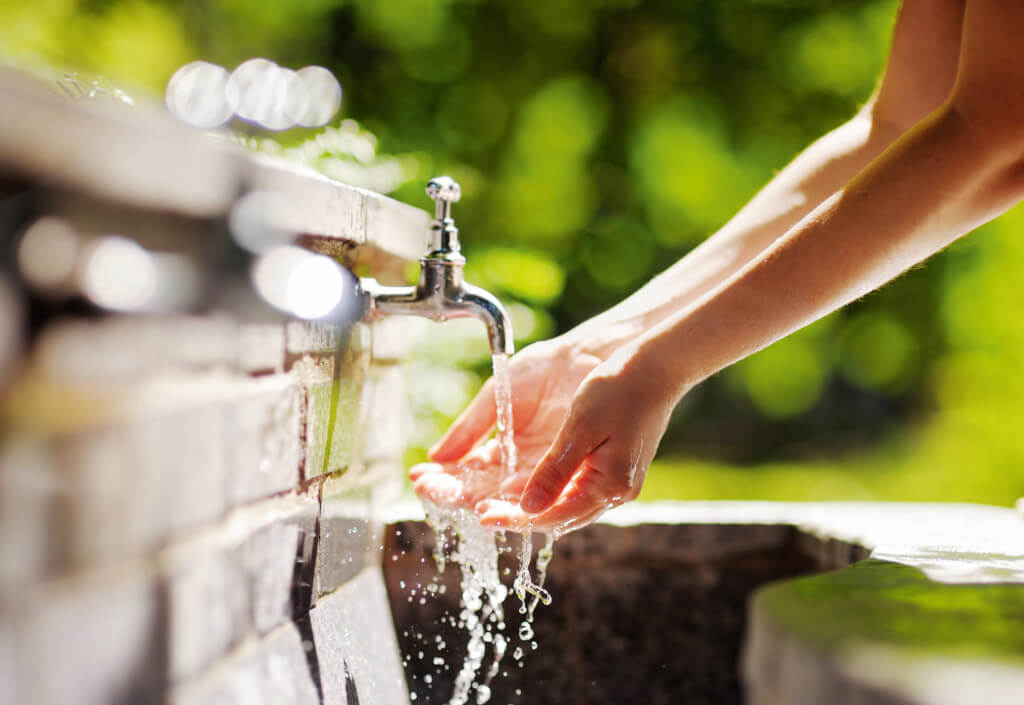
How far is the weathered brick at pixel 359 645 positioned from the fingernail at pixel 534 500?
0.94 feet

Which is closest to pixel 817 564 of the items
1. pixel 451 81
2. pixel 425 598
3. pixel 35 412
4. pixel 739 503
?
pixel 739 503

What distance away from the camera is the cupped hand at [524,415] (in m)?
1.20

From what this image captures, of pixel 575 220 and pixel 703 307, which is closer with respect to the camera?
pixel 703 307

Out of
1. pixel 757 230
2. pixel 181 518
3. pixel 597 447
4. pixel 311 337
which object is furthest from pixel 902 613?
pixel 757 230

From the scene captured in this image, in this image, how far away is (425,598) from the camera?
51.6 inches

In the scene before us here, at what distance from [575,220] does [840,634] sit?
3.64 metres

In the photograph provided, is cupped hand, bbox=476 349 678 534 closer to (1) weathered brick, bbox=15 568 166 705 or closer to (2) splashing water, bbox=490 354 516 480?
(2) splashing water, bbox=490 354 516 480

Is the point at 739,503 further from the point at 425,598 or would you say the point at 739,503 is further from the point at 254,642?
the point at 254,642

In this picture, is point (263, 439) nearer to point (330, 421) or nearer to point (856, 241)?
point (330, 421)

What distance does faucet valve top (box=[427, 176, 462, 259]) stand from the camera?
3.57 feet

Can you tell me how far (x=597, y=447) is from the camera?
90 cm

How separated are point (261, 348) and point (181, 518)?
0.21m

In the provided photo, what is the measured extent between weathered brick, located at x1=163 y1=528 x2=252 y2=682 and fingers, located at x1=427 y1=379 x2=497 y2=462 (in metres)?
0.44

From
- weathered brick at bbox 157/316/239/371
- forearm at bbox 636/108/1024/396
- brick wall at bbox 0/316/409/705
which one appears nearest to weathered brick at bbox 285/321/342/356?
brick wall at bbox 0/316/409/705
